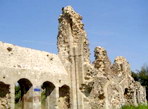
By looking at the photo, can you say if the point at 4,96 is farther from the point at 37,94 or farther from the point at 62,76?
the point at 62,76

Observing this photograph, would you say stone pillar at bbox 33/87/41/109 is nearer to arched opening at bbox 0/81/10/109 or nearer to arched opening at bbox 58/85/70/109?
arched opening at bbox 0/81/10/109

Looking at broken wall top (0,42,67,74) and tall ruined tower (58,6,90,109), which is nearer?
broken wall top (0,42,67,74)

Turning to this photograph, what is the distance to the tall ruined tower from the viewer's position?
630 inches

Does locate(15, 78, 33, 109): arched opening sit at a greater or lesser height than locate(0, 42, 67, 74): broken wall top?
lesser

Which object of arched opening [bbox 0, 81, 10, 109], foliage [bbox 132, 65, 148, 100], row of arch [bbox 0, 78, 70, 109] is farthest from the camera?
foliage [bbox 132, 65, 148, 100]

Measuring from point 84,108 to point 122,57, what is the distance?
9.29 m

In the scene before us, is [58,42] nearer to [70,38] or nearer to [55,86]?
[70,38]

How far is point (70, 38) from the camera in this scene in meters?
16.7

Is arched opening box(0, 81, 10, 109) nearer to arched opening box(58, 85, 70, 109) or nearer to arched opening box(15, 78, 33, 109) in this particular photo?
arched opening box(15, 78, 33, 109)

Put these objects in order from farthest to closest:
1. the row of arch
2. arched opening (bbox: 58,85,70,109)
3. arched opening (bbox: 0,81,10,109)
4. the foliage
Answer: the foliage < arched opening (bbox: 58,85,70,109) < the row of arch < arched opening (bbox: 0,81,10,109)

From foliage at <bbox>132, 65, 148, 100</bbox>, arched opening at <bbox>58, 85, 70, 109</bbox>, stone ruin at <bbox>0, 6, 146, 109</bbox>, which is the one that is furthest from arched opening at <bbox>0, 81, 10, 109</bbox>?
foliage at <bbox>132, 65, 148, 100</bbox>

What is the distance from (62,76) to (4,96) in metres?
3.95

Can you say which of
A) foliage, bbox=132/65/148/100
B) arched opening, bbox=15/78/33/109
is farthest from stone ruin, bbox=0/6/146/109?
foliage, bbox=132/65/148/100

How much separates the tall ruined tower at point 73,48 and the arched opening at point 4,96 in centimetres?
429
